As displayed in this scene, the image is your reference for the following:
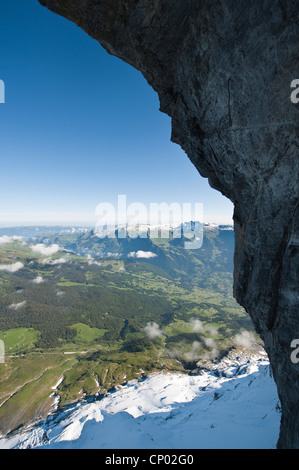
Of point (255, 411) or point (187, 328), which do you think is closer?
point (255, 411)

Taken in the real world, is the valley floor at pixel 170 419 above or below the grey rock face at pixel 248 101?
below

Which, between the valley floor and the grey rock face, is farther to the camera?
the valley floor

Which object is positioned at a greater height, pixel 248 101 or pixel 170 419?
pixel 248 101

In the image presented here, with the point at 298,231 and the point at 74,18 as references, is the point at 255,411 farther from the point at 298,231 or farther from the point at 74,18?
the point at 74,18

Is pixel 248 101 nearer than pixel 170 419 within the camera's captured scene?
Yes
